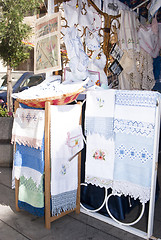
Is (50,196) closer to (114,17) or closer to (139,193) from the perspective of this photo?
(139,193)

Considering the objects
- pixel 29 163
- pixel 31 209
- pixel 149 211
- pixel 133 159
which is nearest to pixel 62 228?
pixel 31 209

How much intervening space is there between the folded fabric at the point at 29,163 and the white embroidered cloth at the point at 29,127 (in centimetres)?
7

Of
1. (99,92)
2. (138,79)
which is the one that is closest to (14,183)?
(99,92)

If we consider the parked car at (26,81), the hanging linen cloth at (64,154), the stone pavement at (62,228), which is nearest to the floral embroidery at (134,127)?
the hanging linen cloth at (64,154)

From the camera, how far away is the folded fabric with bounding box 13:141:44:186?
2161 mm

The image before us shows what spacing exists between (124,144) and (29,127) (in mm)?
818

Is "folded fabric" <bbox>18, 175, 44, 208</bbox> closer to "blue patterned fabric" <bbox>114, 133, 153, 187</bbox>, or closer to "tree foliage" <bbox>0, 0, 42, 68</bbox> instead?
"blue patterned fabric" <bbox>114, 133, 153, 187</bbox>

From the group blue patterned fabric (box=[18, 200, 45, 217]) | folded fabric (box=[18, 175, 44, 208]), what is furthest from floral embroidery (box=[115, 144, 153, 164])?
blue patterned fabric (box=[18, 200, 45, 217])

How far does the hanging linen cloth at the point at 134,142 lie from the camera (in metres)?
1.96

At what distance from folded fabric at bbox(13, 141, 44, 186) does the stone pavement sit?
0.39 meters

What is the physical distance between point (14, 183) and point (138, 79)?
208cm

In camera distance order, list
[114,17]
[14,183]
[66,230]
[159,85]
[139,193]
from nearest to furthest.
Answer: [139,193] → [66,230] → [14,183] → [114,17] → [159,85]

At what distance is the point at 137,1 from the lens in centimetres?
331

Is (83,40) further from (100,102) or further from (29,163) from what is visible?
(29,163)
